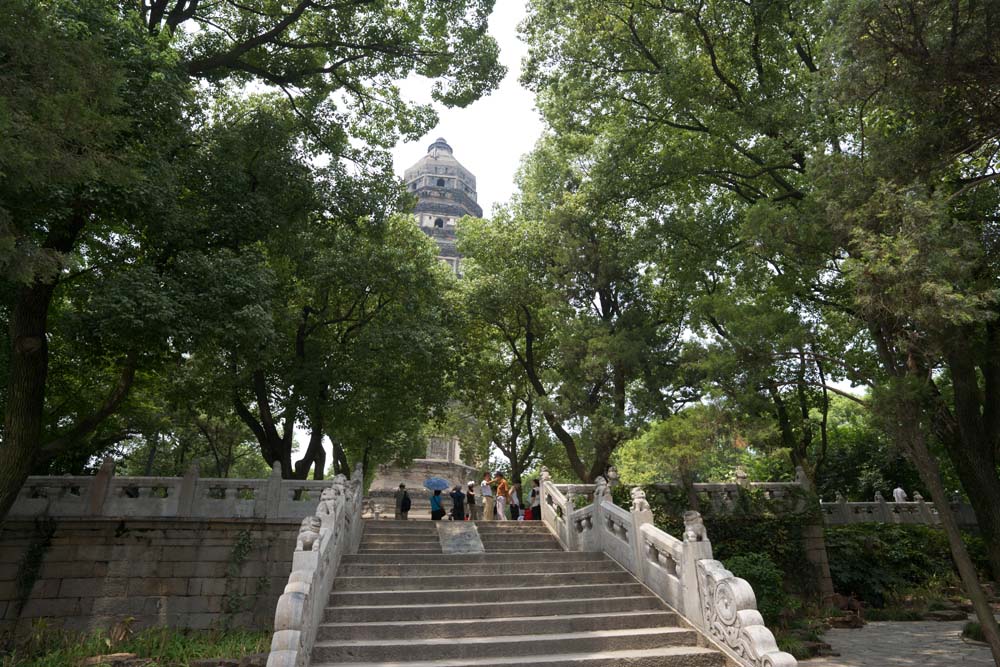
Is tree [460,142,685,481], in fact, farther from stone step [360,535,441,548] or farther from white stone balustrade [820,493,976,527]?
white stone balustrade [820,493,976,527]

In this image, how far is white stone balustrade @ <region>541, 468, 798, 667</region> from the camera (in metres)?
6.15

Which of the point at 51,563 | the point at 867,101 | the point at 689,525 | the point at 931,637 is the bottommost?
the point at 931,637

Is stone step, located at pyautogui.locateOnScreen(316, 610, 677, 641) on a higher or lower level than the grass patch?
higher

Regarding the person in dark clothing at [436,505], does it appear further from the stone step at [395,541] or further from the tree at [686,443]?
the tree at [686,443]

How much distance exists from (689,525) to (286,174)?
10.6m

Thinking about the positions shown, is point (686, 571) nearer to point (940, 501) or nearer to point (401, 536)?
point (940, 501)

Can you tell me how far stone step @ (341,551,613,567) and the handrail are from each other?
1.49 feet

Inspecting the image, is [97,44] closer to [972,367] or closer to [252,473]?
[972,367]

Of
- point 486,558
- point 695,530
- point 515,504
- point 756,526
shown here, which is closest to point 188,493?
point 486,558

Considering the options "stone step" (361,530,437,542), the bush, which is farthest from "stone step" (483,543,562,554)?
the bush

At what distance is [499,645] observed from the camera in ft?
21.8

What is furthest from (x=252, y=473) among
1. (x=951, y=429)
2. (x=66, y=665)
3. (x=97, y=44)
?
(x=951, y=429)

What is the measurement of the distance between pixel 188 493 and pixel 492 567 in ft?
22.4

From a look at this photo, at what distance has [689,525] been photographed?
24.2 feet
